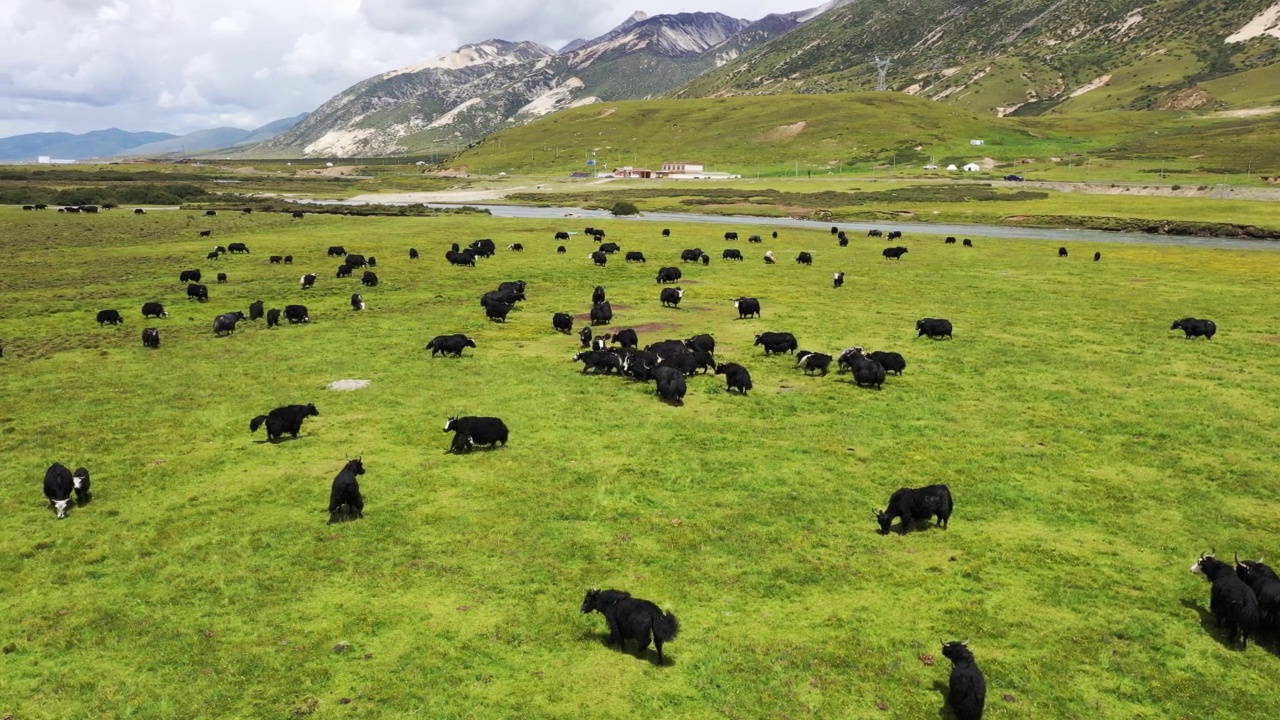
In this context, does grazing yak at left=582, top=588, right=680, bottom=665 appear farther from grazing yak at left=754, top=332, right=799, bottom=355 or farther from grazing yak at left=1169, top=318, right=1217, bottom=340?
grazing yak at left=1169, top=318, right=1217, bottom=340

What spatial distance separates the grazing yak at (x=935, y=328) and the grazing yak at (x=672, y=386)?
12625mm

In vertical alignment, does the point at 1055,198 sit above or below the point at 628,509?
above

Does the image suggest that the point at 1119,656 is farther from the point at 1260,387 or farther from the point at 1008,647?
the point at 1260,387

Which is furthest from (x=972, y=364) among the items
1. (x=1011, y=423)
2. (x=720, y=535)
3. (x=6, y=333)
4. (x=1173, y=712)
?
(x=6, y=333)

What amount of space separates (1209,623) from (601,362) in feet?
56.0

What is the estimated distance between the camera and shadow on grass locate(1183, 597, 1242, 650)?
10912mm

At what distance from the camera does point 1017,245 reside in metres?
59.7

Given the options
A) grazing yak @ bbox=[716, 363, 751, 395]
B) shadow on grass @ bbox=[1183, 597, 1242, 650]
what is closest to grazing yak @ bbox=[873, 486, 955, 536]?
shadow on grass @ bbox=[1183, 597, 1242, 650]

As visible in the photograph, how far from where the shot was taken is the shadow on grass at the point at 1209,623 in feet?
35.8

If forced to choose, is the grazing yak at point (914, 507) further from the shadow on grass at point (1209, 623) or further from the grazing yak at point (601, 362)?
the grazing yak at point (601, 362)

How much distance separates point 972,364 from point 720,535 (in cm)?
1571

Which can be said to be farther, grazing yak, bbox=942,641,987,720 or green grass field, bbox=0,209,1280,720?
green grass field, bbox=0,209,1280,720

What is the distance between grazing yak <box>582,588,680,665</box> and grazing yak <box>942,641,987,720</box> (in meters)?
3.73

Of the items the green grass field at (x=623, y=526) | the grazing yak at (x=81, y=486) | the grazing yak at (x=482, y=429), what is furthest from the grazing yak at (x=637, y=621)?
the grazing yak at (x=81, y=486)
